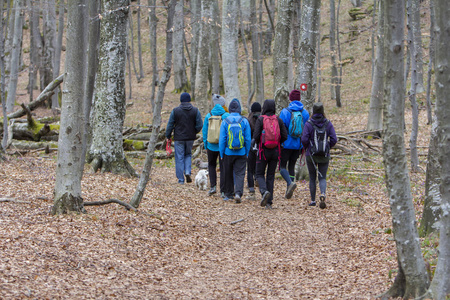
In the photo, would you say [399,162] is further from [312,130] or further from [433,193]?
[312,130]

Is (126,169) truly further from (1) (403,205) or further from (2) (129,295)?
(1) (403,205)

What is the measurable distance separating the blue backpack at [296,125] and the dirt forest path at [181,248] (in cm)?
156

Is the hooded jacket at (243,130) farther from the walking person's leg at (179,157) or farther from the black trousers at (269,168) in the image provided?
the walking person's leg at (179,157)

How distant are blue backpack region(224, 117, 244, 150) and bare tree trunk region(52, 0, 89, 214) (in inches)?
Result: 134

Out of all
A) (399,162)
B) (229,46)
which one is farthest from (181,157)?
(399,162)

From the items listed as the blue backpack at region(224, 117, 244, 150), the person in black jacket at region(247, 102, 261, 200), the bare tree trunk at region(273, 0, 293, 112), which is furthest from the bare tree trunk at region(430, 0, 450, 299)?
the bare tree trunk at region(273, 0, 293, 112)

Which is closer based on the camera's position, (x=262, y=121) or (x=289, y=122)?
(x=262, y=121)

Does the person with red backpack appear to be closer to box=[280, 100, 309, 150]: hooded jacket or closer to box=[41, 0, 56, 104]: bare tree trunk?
box=[280, 100, 309, 150]: hooded jacket

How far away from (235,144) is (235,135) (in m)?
0.18

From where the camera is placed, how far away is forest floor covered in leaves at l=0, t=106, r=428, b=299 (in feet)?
14.9

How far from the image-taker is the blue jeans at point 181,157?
1039cm

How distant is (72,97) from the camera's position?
5949 millimetres

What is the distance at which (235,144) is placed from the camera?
8766 millimetres

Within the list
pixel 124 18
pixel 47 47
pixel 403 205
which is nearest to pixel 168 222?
pixel 403 205
